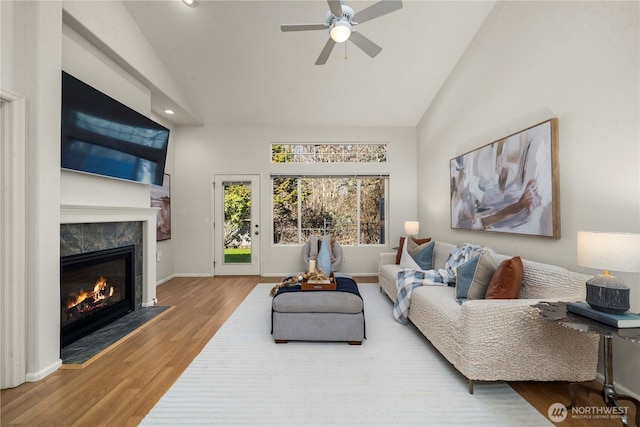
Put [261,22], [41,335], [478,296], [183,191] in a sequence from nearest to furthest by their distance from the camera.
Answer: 1. [41,335]
2. [478,296]
3. [261,22]
4. [183,191]

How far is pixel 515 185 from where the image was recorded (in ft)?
9.25

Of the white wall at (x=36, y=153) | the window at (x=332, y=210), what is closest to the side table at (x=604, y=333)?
the white wall at (x=36, y=153)

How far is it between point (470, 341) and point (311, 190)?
4.09 m

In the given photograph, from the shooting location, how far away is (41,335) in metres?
2.09

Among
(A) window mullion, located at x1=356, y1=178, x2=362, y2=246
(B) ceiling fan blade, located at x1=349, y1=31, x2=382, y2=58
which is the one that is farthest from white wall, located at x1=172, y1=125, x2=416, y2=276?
(B) ceiling fan blade, located at x1=349, y1=31, x2=382, y2=58

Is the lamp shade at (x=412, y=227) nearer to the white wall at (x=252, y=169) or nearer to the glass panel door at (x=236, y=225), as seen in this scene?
the white wall at (x=252, y=169)

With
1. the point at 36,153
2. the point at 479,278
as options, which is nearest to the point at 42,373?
the point at 36,153

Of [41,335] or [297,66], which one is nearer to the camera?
[41,335]

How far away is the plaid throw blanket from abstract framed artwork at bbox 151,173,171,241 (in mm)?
4061

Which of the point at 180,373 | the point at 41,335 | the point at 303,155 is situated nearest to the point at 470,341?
Result: the point at 180,373

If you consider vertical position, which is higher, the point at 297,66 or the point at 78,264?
the point at 297,66

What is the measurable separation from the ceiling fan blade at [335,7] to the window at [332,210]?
11.2ft

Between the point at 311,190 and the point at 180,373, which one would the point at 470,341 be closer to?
the point at 180,373

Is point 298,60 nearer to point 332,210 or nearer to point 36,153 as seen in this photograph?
point 332,210
